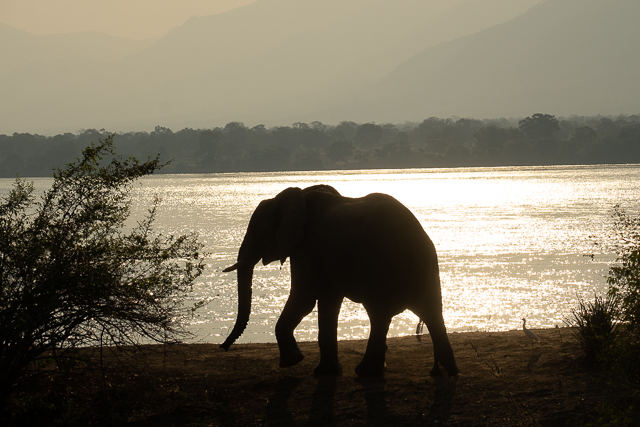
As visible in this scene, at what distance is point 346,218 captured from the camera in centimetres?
1186

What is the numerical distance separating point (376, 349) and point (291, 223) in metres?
2.50

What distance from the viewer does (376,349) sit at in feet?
36.8

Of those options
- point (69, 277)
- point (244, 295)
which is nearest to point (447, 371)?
point (244, 295)

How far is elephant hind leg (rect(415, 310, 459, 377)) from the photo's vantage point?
11.2m

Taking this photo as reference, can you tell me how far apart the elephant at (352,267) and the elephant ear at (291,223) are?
2cm

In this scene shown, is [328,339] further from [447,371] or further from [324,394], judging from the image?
[447,371]

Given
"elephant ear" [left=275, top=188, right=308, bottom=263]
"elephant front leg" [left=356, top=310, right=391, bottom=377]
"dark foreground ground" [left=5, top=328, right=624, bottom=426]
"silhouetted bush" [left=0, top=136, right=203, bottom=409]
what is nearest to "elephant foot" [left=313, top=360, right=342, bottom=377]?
"dark foreground ground" [left=5, top=328, right=624, bottom=426]

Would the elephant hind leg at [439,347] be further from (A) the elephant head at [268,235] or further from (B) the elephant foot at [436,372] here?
(A) the elephant head at [268,235]

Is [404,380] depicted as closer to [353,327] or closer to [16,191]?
[16,191]

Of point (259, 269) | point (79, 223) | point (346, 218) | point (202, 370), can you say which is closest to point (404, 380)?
point (346, 218)

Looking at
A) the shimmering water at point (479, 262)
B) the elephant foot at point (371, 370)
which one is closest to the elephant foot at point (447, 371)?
the elephant foot at point (371, 370)

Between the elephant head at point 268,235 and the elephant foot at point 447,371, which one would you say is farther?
the elephant head at point 268,235

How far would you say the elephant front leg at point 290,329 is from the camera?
12109 mm

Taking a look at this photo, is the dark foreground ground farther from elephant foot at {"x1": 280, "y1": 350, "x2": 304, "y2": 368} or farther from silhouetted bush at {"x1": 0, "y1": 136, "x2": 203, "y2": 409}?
silhouetted bush at {"x1": 0, "y1": 136, "x2": 203, "y2": 409}
